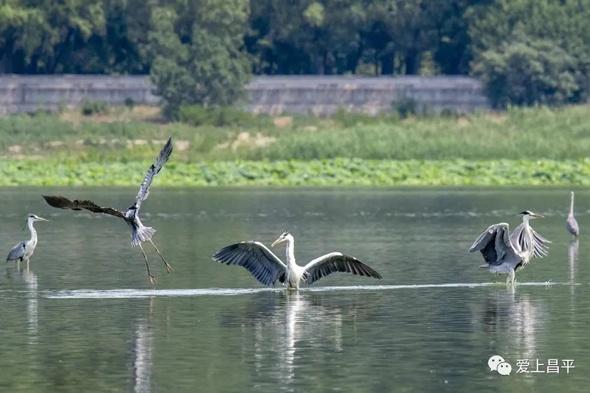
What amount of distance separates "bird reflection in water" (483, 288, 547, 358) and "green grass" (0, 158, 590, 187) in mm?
42148

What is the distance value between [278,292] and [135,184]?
4079 cm

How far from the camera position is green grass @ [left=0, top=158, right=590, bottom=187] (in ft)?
232

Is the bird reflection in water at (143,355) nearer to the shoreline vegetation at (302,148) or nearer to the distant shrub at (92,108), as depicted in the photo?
the shoreline vegetation at (302,148)

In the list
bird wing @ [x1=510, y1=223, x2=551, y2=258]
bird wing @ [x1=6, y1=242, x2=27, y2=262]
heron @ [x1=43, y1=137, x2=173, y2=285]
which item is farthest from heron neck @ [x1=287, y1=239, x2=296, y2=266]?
bird wing @ [x1=6, y1=242, x2=27, y2=262]

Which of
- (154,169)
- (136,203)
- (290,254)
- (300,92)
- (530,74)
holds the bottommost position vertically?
(290,254)

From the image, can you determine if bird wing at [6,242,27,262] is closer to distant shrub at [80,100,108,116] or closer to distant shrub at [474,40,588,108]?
distant shrub at [474,40,588,108]

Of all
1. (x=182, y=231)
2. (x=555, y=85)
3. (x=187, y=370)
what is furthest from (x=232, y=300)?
(x=555, y=85)

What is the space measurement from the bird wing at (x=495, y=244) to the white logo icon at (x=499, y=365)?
756cm

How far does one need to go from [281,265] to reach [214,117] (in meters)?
64.4

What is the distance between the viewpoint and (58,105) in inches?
3858

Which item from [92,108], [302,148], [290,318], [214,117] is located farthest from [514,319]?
[92,108]

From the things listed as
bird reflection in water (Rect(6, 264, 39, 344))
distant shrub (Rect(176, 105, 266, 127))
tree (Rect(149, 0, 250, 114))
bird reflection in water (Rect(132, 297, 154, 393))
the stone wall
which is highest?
tree (Rect(149, 0, 250, 114))

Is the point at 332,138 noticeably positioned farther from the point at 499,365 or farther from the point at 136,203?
the point at 499,365

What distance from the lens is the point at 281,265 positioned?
2823 centimetres
